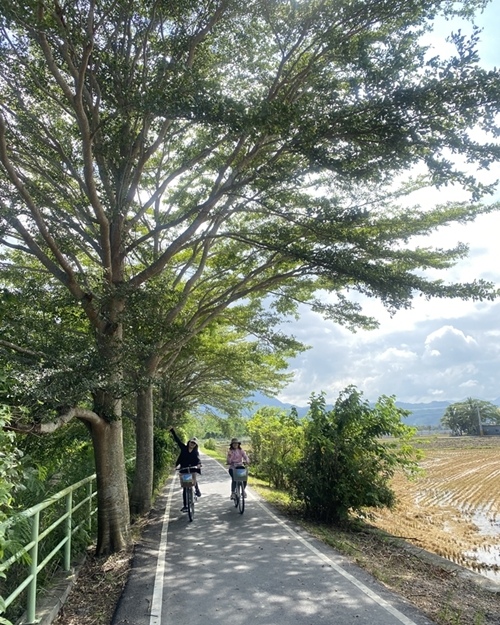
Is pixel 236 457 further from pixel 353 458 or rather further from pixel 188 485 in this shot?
pixel 353 458

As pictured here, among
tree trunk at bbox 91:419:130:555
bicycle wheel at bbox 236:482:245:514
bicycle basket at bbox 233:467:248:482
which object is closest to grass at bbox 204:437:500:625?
bicycle wheel at bbox 236:482:245:514

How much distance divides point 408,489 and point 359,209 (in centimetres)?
1956

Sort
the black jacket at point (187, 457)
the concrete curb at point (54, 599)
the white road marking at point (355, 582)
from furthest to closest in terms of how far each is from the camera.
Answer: the black jacket at point (187, 457) < the white road marking at point (355, 582) < the concrete curb at point (54, 599)

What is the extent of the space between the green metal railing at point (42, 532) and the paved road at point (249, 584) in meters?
1.01

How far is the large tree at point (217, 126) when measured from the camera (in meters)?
7.22

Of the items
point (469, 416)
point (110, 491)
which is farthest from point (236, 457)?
point (469, 416)

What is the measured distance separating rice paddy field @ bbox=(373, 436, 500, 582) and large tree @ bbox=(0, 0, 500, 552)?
206 inches

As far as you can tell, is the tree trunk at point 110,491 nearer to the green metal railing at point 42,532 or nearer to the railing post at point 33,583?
the green metal railing at point 42,532

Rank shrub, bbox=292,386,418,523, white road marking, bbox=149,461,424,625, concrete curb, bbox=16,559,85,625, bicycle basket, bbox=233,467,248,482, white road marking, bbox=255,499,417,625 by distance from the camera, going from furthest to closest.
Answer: bicycle basket, bbox=233,467,248,482 < shrub, bbox=292,386,418,523 < white road marking, bbox=149,461,424,625 < white road marking, bbox=255,499,417,625 < concrete curb, bbox=16,559,85,625

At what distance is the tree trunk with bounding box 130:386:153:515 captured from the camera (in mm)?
13016

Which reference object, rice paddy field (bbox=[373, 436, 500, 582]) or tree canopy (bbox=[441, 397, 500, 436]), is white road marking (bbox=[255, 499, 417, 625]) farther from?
tree canopy (bbox=[441, 397, 500, 436])

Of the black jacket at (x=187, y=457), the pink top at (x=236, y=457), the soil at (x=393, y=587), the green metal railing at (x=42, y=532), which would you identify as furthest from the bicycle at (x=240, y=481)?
the green metal railing at (x=42, y=532)

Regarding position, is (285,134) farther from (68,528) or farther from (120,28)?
(68,528)

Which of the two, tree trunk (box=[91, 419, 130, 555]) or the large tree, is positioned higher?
the large tree
